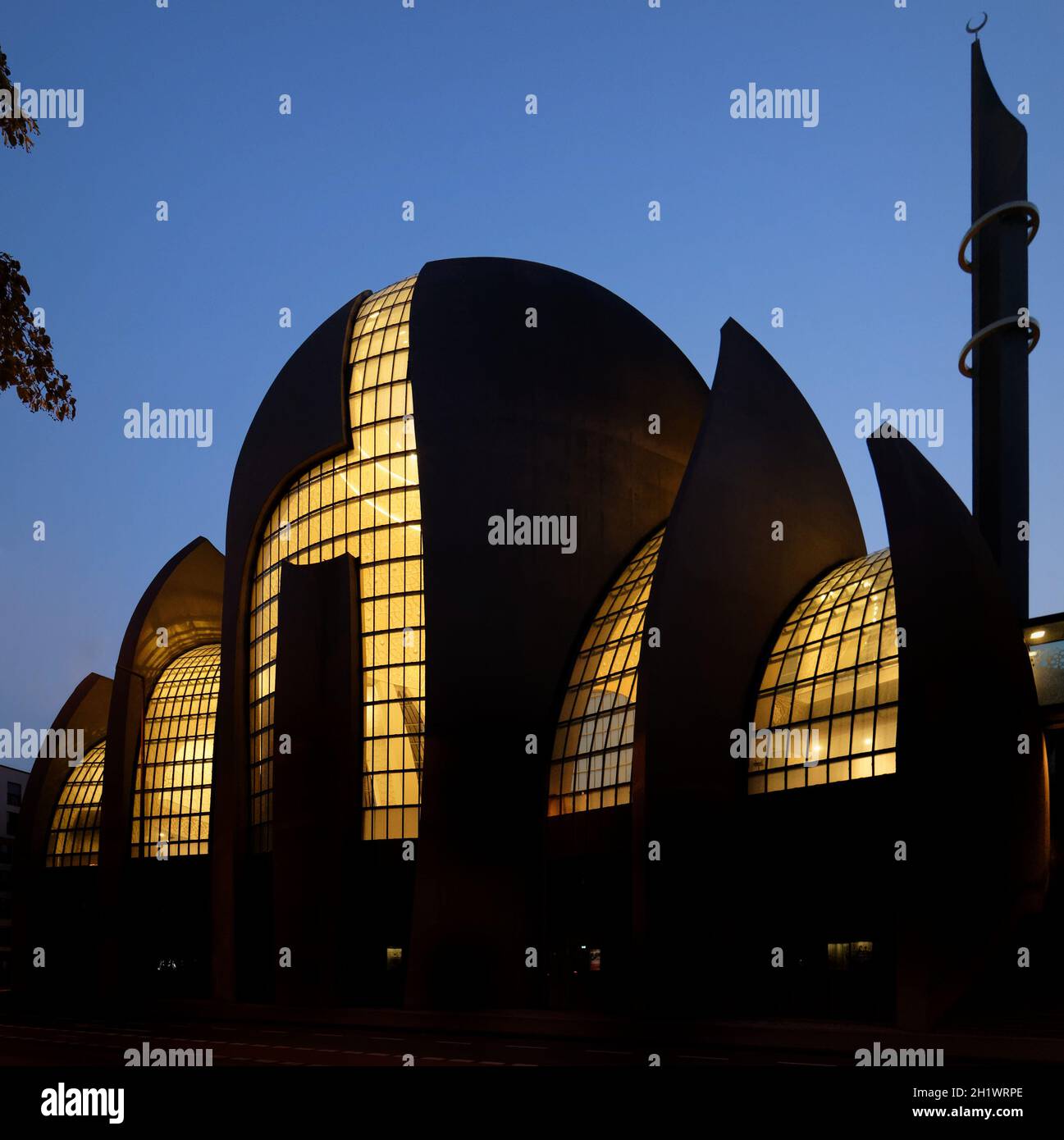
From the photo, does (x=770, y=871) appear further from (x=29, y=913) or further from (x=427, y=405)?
(x=29, y=913)

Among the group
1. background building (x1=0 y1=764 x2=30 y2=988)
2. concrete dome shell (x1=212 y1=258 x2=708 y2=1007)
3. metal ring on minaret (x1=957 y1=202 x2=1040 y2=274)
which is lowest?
background building (x1=0 y1=764 x2=30 y2=988)

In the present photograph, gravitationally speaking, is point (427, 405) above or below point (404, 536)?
above

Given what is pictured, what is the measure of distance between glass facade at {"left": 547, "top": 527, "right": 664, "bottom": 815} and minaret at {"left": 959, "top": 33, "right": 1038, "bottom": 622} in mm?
10232

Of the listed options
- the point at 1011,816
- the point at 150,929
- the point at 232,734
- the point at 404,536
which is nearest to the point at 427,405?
the point at 404,536

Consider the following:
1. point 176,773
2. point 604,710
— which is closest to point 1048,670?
point 604,710

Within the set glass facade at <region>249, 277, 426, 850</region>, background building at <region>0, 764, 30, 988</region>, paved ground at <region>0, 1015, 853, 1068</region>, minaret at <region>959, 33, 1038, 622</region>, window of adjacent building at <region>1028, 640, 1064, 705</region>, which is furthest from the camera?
background building at <region>0, 764, 30, 988</region>

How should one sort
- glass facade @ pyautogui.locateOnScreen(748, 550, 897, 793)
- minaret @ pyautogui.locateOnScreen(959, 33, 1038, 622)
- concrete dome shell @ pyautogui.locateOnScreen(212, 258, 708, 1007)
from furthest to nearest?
concrete dome shell @ pyautogui.locateOnScreen(212, 258, 708, 1007), minaret @ pyautogui.locateOnScreen(959, 33, 1038, 622), glass facade @ pyautogui.locateOnScreen(748, 550, 897, 793)

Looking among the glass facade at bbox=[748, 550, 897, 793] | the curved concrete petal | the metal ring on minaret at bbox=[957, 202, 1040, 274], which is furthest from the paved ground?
the metal ring on minaret at bbox=[957, 202, 1040, 274]

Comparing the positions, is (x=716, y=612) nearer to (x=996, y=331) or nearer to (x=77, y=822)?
(x=996, y=331)

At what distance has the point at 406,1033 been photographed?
28281 mm

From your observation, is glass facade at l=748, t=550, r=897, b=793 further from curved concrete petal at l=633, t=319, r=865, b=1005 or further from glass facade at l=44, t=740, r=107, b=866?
glass facade at l=44, t=740, r=107, b=866

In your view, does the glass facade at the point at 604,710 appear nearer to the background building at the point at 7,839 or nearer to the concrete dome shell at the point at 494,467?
the concrete dome shell at the point at 494,467

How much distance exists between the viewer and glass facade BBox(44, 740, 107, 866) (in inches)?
2140
